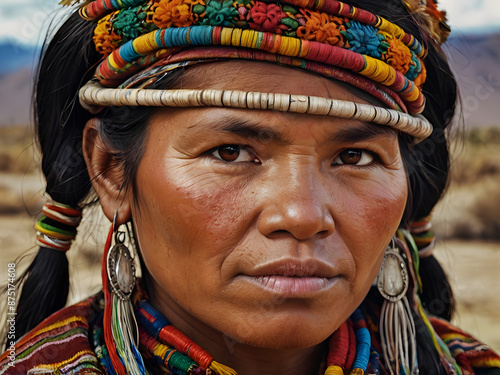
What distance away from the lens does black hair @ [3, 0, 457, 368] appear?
2.07 meters

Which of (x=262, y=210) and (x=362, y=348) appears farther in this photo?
(x=362, y=348)

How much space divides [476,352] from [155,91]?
1.61 m

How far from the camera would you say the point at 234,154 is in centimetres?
175

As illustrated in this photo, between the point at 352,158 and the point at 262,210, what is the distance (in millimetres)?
366

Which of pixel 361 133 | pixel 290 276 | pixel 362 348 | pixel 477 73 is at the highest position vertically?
pixel 361 133

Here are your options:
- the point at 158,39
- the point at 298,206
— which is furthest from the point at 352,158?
the point at 158,39

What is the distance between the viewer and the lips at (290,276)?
5.41 ft

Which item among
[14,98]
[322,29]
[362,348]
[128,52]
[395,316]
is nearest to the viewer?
[322,29]

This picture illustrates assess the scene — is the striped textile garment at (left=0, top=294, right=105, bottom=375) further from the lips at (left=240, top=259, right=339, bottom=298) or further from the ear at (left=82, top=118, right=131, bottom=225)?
the lips at (left=240, top=259, right=339, bottom=298)

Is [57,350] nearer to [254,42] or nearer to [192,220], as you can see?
[192,220]

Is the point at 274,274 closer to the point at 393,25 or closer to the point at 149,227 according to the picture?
the point at 149,227

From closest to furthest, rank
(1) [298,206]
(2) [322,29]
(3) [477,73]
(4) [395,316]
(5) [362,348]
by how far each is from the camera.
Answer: (1) [298,206] → (2) [322,29] → (5) [362,348] → (4) [395,316] → (3) [477,73]

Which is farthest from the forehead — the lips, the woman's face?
the lips

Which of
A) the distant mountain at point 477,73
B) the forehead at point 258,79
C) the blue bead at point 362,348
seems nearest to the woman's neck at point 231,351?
the blue bead at point 362,348
